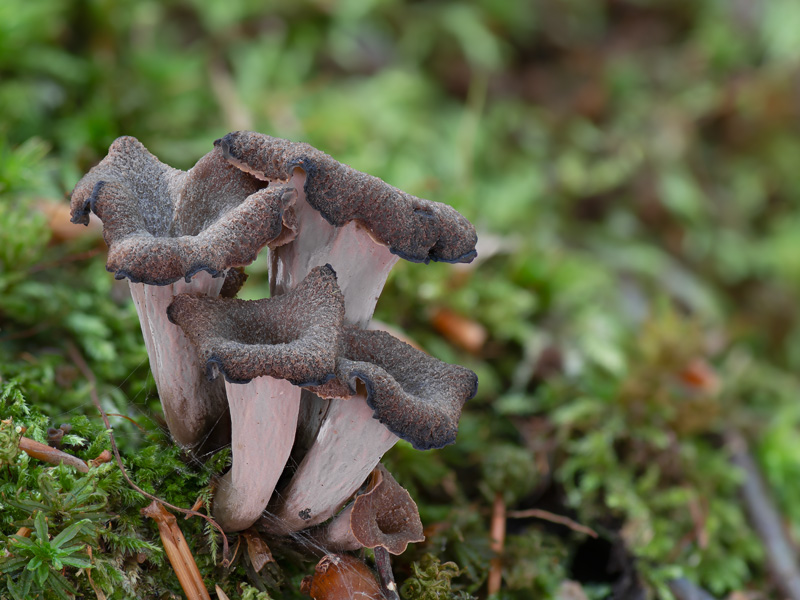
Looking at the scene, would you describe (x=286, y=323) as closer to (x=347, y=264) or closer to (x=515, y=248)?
(x=347, y=264)

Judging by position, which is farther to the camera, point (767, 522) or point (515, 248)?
point (515, 248)

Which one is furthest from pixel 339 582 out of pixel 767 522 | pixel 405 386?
pixel 767 522

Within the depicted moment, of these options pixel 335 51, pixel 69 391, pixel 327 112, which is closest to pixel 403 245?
pixel 69 391

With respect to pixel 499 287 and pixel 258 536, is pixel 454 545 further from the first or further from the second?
pixel 499 287

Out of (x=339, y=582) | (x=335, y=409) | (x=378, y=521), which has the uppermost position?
(x=335, y=409)

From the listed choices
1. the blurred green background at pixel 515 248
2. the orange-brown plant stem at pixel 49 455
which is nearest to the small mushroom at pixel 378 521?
the blurred green background at pixel 515 248

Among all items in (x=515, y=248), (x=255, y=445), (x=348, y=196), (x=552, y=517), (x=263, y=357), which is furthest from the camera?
(x=515, y=248)

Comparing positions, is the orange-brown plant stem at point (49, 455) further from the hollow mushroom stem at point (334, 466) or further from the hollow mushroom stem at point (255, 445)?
the hollow mushroom stem at point (334, 466)
